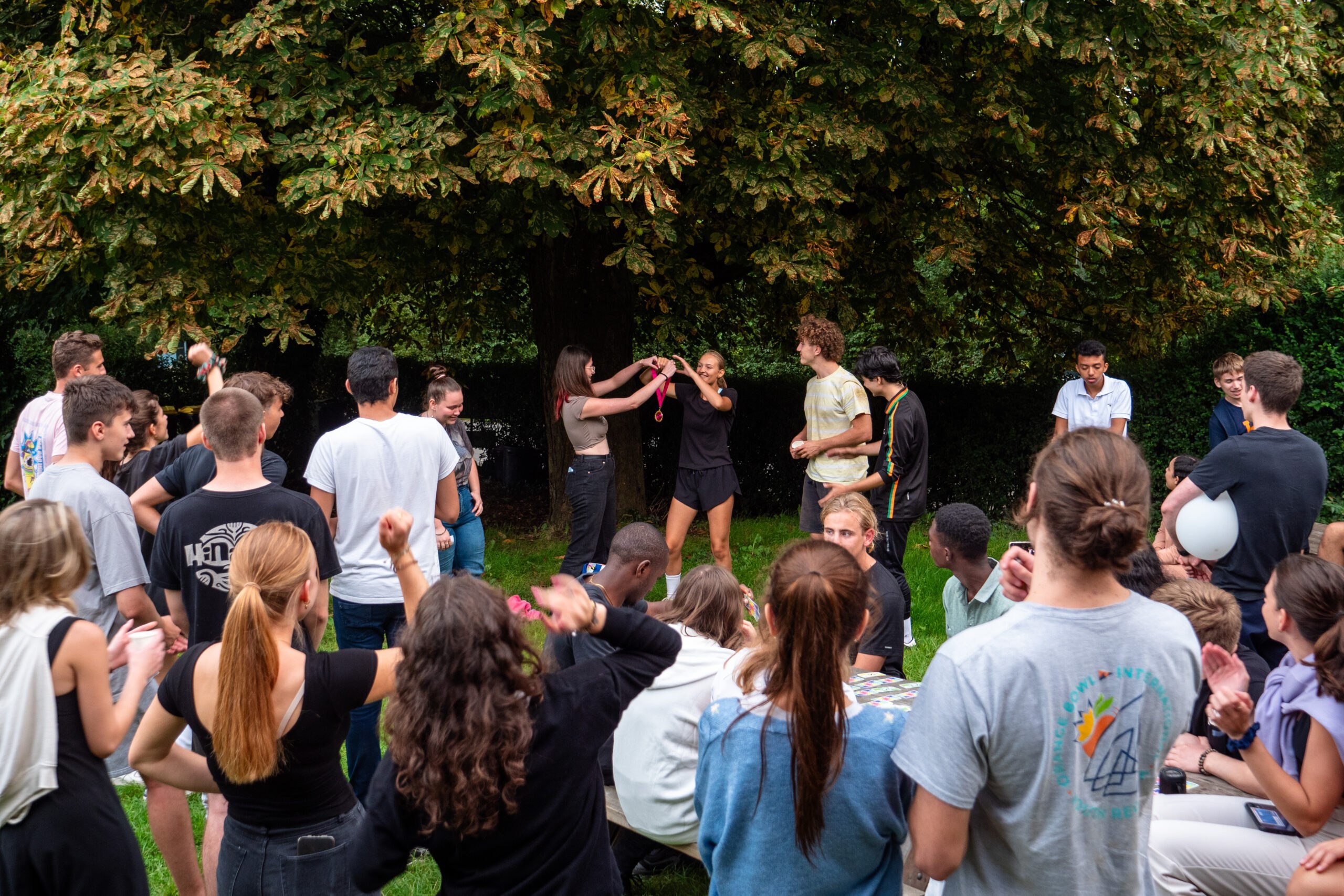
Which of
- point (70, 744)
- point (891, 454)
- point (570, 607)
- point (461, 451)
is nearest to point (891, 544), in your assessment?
point (891, 454)

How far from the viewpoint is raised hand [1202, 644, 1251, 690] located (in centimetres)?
272

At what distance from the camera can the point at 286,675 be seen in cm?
265

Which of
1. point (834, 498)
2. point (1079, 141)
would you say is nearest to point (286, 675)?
point (834, 498)

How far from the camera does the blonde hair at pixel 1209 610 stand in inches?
145

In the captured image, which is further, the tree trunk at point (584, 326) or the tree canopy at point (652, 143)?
the tree trunk at point (584, 326)

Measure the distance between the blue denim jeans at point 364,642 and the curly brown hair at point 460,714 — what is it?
2.25 m

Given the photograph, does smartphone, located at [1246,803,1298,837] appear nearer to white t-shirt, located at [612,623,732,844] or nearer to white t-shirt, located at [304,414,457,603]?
white t-shirt, located at [612,623,732,844]

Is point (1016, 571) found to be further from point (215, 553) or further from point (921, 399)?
point (921, 399)

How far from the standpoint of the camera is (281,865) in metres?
2.78

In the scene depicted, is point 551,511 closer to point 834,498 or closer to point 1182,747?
point 834,498

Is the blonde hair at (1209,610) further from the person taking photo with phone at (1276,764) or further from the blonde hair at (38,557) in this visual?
the blonde hair at (38,557)

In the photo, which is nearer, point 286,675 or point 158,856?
point 286,675

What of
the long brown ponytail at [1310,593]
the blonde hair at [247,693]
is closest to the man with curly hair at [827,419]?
the long brown ponytail at [1310,593]

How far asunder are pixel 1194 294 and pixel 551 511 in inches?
257
